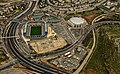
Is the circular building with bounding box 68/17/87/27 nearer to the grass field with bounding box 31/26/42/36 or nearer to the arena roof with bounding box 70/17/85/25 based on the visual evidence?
the arena roof with bounding box 70/17/85/25

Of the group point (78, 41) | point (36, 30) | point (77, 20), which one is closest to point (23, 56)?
point (36, 30)

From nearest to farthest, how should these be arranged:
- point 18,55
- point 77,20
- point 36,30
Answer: point 18,55, point 36,30, point 77,20

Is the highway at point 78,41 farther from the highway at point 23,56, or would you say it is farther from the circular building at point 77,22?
the circular building at point 77,22

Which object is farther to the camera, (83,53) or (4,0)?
(4,0)

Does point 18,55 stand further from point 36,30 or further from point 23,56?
point 36,30

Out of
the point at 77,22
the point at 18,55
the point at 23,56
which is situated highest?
the point at 77,22

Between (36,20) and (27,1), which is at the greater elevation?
(27,1)

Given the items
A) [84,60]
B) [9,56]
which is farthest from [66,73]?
[9,56]

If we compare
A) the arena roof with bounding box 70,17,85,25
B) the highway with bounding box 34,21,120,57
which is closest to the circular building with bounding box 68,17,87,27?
the arena roof with bounding box 70,17,85,25

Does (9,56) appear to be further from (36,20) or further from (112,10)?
(112,10)
